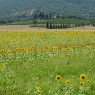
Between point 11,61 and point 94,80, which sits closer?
point 94,80

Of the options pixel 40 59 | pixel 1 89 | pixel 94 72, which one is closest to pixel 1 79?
pixel 1 89

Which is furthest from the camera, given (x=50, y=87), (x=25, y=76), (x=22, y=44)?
(x=22, y=44)

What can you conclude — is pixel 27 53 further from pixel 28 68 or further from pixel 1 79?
pixel 1 79

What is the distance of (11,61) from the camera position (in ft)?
43.1

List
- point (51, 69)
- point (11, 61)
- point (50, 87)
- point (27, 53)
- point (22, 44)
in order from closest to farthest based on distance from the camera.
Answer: point (50, 87) < point (51, 69) < point (11, 61) < point (27, 53) < point (22, 44)

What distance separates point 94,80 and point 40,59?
4.46 metres

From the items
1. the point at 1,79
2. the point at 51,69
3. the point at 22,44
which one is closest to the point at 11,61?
the point at 51,69

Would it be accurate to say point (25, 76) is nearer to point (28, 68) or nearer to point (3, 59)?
point (28, 68)

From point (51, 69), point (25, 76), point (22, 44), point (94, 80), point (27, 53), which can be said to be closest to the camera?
point (94, 80)

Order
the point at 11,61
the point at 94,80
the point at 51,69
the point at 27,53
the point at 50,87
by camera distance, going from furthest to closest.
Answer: the point at 27,53 → the point at 11,61 → the point at 51,69 → the point at 94,80 → the point at 50,87

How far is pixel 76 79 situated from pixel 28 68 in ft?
8.06

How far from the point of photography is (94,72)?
10.7 meters

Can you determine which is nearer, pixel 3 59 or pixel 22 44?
pixel 3 59

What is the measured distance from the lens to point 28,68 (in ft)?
37.6
